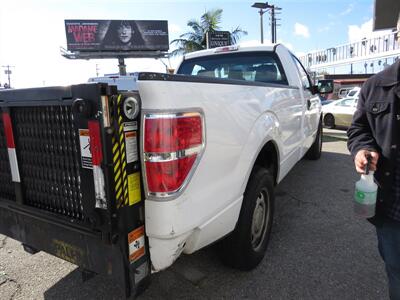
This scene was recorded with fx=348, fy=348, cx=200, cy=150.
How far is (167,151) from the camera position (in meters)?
1.74

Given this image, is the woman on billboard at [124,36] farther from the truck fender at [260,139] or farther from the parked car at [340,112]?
the truck fender at [260,139]

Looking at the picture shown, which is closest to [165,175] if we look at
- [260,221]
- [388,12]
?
[260,221]

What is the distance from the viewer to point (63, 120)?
75.7 inches

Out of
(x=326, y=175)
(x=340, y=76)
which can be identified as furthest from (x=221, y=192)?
(x=340, y=76)

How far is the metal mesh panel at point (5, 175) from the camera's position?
233cm

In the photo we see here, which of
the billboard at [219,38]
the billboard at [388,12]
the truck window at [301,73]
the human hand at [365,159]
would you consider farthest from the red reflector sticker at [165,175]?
the billboard at [219,38]

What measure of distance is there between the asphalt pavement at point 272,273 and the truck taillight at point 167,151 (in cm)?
122

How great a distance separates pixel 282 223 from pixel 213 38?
17415 mm

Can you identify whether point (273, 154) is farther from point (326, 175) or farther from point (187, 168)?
point (326, 175)

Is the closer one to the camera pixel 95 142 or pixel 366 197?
pixel 95 142

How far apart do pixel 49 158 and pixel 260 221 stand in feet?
6.03

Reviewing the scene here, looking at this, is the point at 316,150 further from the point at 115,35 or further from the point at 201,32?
the point at 115,35

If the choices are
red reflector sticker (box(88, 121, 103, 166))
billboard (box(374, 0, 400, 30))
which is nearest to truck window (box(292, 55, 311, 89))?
billboard (box(374, 0, 400, 30))

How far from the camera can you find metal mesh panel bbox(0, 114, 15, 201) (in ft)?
→ 7.64
